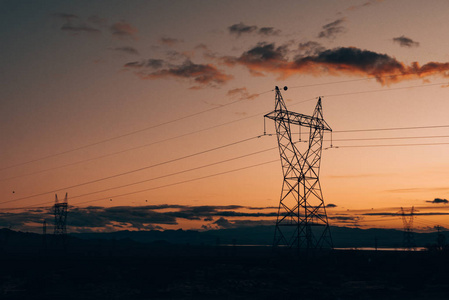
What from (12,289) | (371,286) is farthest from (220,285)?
(12,289)

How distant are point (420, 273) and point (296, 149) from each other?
3170 centimetres

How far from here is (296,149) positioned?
283ft

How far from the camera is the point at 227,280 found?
7744 cm

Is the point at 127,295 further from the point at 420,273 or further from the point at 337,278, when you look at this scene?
the point at 420,273

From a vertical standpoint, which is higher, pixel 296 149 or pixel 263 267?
pixel 296 149

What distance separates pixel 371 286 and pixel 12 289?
5670 centimetres

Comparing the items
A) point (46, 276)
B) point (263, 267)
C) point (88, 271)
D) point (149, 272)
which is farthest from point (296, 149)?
point (46, 276)

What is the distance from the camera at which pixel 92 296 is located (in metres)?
69.2

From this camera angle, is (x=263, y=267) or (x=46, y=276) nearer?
(x=46, y=276)

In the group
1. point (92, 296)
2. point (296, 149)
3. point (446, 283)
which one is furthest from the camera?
point (296, 149)

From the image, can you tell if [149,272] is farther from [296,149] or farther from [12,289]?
[296,149]

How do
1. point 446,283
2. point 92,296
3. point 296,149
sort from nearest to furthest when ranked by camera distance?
point 92,296, point 446,283, point 296,149

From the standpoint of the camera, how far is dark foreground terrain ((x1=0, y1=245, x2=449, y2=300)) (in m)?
71.3

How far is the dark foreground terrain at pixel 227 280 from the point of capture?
71312 mm
